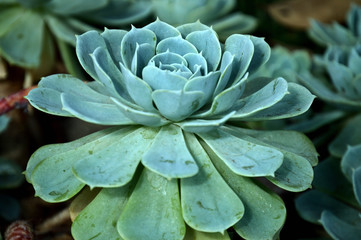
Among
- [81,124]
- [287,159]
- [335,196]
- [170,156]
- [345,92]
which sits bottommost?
[81,124]

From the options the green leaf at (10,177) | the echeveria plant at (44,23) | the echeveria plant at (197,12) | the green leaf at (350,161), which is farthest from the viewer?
the echeveria plant at (197,12)

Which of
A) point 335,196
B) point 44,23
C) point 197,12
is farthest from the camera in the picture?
point 197,12

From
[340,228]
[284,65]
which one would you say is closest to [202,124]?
[340,228]

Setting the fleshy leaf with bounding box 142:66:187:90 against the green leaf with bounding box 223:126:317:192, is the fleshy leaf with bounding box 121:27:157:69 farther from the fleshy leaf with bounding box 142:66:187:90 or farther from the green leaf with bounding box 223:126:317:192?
the green leaf with bounding box 223:126:317:192

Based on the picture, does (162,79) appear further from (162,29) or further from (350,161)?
(350,161)

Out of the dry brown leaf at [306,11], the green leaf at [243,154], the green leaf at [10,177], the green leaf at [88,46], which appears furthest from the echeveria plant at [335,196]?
the dry brown leaf at [306,11]

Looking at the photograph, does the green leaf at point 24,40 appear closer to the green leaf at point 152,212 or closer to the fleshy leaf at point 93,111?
the fleshy leaf at point 93,111

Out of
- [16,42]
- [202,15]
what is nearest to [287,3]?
[202,15]
